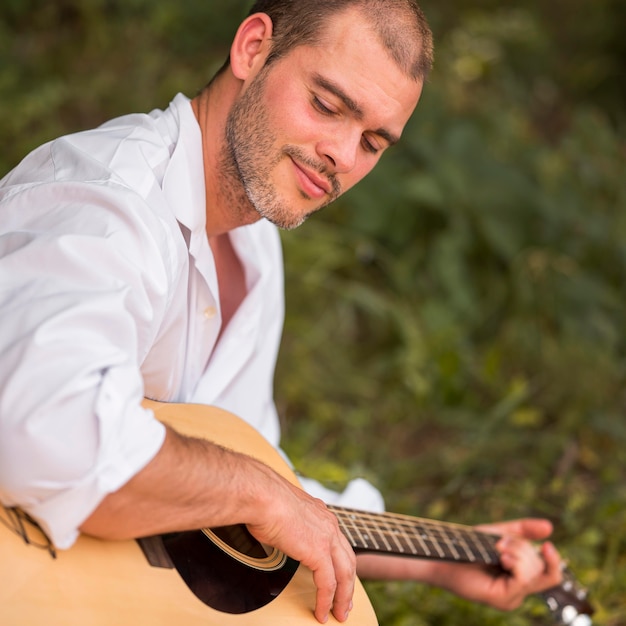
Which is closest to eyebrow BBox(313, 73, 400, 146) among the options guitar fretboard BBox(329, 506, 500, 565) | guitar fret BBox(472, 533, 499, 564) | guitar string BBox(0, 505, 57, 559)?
guitar fretboard BBox(329, 506, 500, 565)

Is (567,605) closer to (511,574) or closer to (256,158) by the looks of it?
(511,574)

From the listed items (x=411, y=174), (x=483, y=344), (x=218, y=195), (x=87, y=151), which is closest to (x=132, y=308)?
(x=87, y=151)

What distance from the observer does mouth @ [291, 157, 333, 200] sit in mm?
2059

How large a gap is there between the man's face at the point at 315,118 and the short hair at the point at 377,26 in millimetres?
24

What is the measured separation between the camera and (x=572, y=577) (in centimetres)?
268

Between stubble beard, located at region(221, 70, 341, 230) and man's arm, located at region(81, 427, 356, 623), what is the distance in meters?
0.70

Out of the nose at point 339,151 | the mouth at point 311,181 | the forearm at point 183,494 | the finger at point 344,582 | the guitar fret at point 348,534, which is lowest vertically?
the guitar fret at point 348,534

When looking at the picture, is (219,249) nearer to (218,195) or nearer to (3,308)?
(218,195)

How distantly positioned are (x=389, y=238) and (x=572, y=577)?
2.44m

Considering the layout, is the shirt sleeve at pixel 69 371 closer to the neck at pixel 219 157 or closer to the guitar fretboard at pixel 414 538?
the neck at pixel 219 157

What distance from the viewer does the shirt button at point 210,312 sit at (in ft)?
7.22

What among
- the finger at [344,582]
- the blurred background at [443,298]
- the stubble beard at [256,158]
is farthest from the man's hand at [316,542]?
the blurred background at [443,298]

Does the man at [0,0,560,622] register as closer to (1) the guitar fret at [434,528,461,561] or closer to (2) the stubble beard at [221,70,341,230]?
(2) the stubble beard at [221,70,341,230]

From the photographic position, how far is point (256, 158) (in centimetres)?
207
